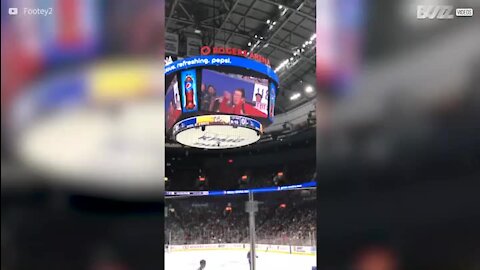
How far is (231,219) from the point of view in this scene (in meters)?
13.3

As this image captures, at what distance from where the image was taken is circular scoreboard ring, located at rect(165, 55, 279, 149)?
4.93 metres

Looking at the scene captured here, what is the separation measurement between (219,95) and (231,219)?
28.4 ft

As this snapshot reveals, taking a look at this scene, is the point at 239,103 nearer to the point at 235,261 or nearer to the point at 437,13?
the point at 235,261

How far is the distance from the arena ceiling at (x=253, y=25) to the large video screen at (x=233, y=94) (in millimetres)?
1478

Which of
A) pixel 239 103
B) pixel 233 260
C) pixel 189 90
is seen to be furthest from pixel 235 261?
pixel 189 90

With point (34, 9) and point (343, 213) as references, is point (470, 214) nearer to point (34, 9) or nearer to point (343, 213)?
point (343, 213)

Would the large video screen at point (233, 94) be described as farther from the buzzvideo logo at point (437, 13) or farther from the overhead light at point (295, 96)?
the overhead light at point (295, 96)

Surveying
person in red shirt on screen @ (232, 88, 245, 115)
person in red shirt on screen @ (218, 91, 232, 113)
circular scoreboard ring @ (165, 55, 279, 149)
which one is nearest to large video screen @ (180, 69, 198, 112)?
circular scoreboard ring @ (165, 55, 279, 149)

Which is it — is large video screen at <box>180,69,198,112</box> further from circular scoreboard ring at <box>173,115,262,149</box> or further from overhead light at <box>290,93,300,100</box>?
overhead light at <box>290,93,300,100</box>

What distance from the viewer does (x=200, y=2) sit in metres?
6.77

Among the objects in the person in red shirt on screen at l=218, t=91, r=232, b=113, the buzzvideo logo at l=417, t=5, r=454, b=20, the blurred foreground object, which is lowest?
the blurred foreground object

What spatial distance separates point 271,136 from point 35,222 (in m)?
11.6

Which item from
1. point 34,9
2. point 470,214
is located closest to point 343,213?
point 470,214

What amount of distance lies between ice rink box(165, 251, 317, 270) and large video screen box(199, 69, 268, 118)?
2.86 meters
